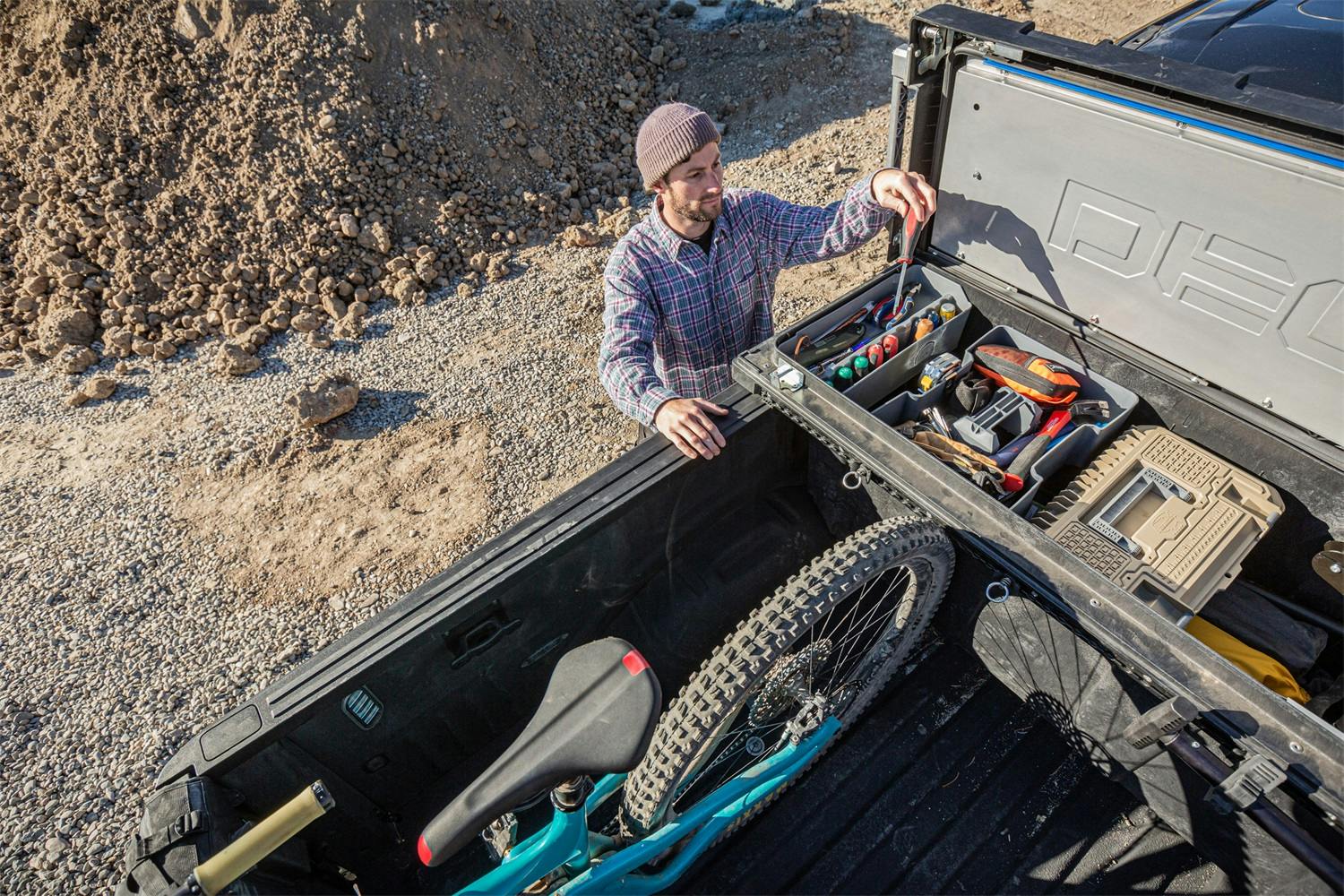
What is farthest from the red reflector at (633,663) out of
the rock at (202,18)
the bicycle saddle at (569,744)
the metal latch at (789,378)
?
the rock at (202,18)

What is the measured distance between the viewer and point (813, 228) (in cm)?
273

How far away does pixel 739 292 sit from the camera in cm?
272

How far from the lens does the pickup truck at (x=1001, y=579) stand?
1.57m

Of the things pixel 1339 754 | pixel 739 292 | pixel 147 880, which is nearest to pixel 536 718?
pixel 147 880

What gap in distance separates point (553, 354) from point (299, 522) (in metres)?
1.93

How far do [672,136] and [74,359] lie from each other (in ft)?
16.9

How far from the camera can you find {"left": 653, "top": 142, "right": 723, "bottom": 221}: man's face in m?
2.32

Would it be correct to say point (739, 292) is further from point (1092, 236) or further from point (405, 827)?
point (405, 827)

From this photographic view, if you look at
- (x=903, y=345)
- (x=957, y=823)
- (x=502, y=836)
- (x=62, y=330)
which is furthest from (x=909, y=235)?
(x=62, y=330)

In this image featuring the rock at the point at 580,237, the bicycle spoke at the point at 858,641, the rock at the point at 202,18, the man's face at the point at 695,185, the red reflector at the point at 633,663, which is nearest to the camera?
the red reflector at the point at 633,663

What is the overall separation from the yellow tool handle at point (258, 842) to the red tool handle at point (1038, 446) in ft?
6.29

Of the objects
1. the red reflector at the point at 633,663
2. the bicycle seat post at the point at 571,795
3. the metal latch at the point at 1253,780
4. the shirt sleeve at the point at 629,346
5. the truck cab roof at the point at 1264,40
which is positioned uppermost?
the truck cab roof at the point at 1264,40

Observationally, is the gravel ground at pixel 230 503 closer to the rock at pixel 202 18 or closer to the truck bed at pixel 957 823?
the truck bed at pixel 957 823

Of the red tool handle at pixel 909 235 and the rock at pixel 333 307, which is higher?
the red tool handle at pixel 909 235
